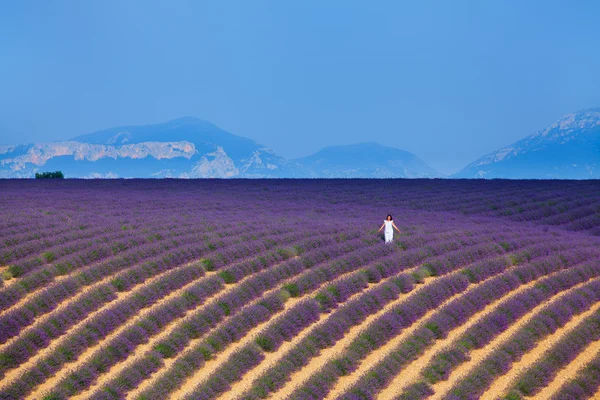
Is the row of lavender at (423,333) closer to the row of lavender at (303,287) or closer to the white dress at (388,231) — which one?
the row of lavender at (303,287)

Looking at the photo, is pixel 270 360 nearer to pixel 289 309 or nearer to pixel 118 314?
pixel 289 309

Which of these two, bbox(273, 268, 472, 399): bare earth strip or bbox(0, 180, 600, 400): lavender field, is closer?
bbox(273, 268, 472, 399): bare earth strip

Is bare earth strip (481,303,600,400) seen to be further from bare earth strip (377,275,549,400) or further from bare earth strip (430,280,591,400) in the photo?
bare earth strip (377,275,549,400)

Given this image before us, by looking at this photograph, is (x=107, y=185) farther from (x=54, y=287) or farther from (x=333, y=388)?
(x=333, y=388)

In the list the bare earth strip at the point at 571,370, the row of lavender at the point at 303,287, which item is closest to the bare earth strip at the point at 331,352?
the row of lavender at the point at 303,287

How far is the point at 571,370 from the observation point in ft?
39.3

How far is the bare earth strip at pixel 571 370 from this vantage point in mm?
11174

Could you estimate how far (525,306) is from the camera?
1453 cm

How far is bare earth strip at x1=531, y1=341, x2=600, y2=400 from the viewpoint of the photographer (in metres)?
11.2

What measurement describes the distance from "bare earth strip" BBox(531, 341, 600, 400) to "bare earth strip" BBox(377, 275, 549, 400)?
170 cm

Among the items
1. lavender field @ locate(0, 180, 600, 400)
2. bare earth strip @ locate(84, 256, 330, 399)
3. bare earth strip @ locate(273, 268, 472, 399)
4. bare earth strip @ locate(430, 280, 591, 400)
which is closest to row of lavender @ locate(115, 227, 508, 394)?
lavender field @ locate(0, 180, 600, 400)

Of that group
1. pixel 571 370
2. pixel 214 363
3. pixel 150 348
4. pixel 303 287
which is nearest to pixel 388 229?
pixel 303 287

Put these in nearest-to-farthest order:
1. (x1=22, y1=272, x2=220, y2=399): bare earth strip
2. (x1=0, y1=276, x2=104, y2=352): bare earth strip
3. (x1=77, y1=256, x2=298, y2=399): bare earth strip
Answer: (x1=22, y1=272, x2=220, y2=399): bare earth strip
(x1=77, y1=256, x2=298, y2=399): bare earth strip
(x1=0, y1=276, x2=104, y2=352): bare earth strip

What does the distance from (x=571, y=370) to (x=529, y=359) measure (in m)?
0.64
